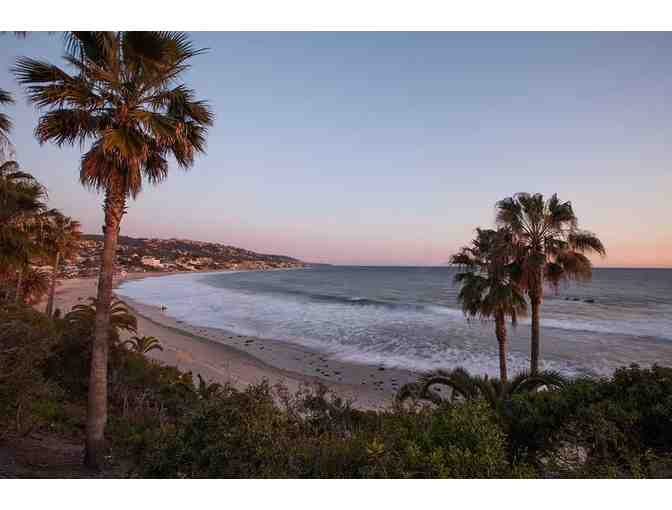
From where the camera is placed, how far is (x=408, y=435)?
4.05m

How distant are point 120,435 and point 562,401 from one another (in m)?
6.94

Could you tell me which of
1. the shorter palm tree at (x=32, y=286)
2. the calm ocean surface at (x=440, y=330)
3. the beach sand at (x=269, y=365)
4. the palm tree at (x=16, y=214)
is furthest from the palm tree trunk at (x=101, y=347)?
the shorter palm tree at (x=32, y=286)

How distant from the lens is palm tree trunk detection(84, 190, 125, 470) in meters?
5.72

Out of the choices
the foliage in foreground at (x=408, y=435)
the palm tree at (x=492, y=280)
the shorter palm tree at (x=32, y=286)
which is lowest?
the shorter palm tree at (x=32, y=286)

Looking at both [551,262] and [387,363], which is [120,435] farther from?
[387,363]

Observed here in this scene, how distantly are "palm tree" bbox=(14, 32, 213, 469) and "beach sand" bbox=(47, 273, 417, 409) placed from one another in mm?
10696

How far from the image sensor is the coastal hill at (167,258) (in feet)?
276

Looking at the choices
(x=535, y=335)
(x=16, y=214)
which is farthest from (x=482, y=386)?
(x=16, y=214)

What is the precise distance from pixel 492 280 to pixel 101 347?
1228 cm

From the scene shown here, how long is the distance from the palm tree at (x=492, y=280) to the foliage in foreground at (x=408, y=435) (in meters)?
6.54

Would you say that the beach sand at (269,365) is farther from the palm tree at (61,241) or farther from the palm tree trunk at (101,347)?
the palm tree trunk at (101,347)

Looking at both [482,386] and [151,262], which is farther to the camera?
[151,262]

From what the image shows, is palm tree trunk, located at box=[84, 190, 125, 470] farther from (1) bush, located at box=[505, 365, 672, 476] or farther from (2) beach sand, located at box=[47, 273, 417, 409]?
(2) beach sand, located at box=[47, 273, 417, 409]

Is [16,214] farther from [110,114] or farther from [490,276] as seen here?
[490,276]
